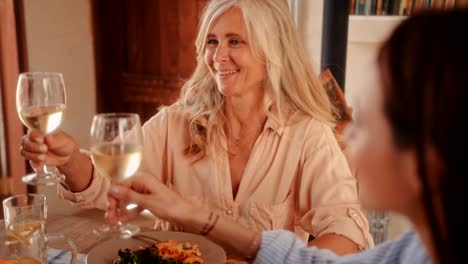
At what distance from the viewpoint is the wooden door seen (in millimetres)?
3875

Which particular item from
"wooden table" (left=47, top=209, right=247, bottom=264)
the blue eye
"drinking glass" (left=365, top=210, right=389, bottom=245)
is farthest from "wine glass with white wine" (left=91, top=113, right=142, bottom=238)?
"drinking glass" (left=365, top=210, right=389, bottom=245)

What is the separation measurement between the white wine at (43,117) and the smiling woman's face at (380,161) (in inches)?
31.4

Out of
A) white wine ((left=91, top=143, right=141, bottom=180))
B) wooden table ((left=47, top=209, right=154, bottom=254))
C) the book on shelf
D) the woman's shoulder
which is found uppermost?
the book on shelf

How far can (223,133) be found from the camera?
5.65ft

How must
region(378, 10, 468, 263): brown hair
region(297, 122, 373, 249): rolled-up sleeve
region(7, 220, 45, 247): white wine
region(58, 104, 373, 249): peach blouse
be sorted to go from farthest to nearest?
1. region(58, 104, 373, 249): peach blouse
2. region(297, 122, 373, 249): rolled-up sleeve
3. region(7, 220, 45, 247): white wine
4. region(378, 10, 468, 263): brown hair

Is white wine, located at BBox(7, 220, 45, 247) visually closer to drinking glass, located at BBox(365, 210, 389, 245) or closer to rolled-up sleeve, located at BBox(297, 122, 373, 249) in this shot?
rolled-up sleeve, located at BBox(297, 122, 373, 249)

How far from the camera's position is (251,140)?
1.73 m

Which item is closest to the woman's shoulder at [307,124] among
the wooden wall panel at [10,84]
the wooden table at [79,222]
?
the wooden table at [79,222]

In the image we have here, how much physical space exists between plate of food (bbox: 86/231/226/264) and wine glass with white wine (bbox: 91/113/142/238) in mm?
155

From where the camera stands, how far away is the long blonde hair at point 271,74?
1.66 meters

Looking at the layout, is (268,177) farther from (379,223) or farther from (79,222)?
(79,222)


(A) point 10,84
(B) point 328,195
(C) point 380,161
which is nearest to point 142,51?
(A) point 10,84

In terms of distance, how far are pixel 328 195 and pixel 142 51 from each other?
109 inches

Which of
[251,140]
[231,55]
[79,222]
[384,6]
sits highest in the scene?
[384,6]
